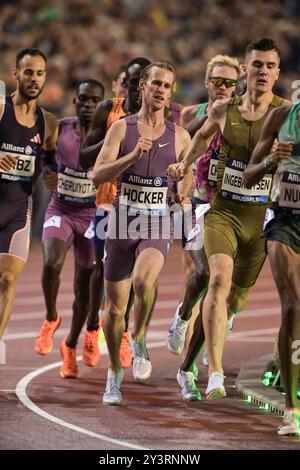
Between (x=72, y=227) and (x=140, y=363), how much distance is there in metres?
2.27

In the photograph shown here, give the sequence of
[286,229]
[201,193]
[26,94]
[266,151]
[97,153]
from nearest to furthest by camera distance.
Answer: [286,229], [266,151], [26,94], [97,153], [201,193]

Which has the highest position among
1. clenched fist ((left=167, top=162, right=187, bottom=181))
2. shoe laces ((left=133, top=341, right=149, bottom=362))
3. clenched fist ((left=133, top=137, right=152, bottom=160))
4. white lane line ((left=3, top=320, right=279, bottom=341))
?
clenched fist ((left=133, top=137, right=152, bottom=160))

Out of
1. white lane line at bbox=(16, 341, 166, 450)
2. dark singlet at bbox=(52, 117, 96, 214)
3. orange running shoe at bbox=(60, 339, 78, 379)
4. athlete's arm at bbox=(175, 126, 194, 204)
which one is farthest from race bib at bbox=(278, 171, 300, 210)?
dark singlet at bbox=(52, 117, 96, 214)

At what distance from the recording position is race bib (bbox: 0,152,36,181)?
11.0 m

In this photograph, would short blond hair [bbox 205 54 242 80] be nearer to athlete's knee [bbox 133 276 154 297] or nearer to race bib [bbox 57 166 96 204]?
race bib [bbox 57 166 96 204]

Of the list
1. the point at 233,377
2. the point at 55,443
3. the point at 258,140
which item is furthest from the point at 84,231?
the point at 55,443

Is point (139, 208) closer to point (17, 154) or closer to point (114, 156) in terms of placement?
point (114, 156)

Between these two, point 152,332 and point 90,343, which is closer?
point 90,343

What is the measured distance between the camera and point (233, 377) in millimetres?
11852

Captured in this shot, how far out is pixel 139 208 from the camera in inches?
406

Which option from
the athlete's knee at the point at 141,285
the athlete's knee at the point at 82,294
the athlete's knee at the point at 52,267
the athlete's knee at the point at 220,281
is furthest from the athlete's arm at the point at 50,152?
the athlete's knee at the point at 220,281

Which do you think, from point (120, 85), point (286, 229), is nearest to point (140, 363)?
point (286, 229)

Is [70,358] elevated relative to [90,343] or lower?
lower

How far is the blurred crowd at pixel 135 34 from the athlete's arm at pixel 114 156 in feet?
42.0
